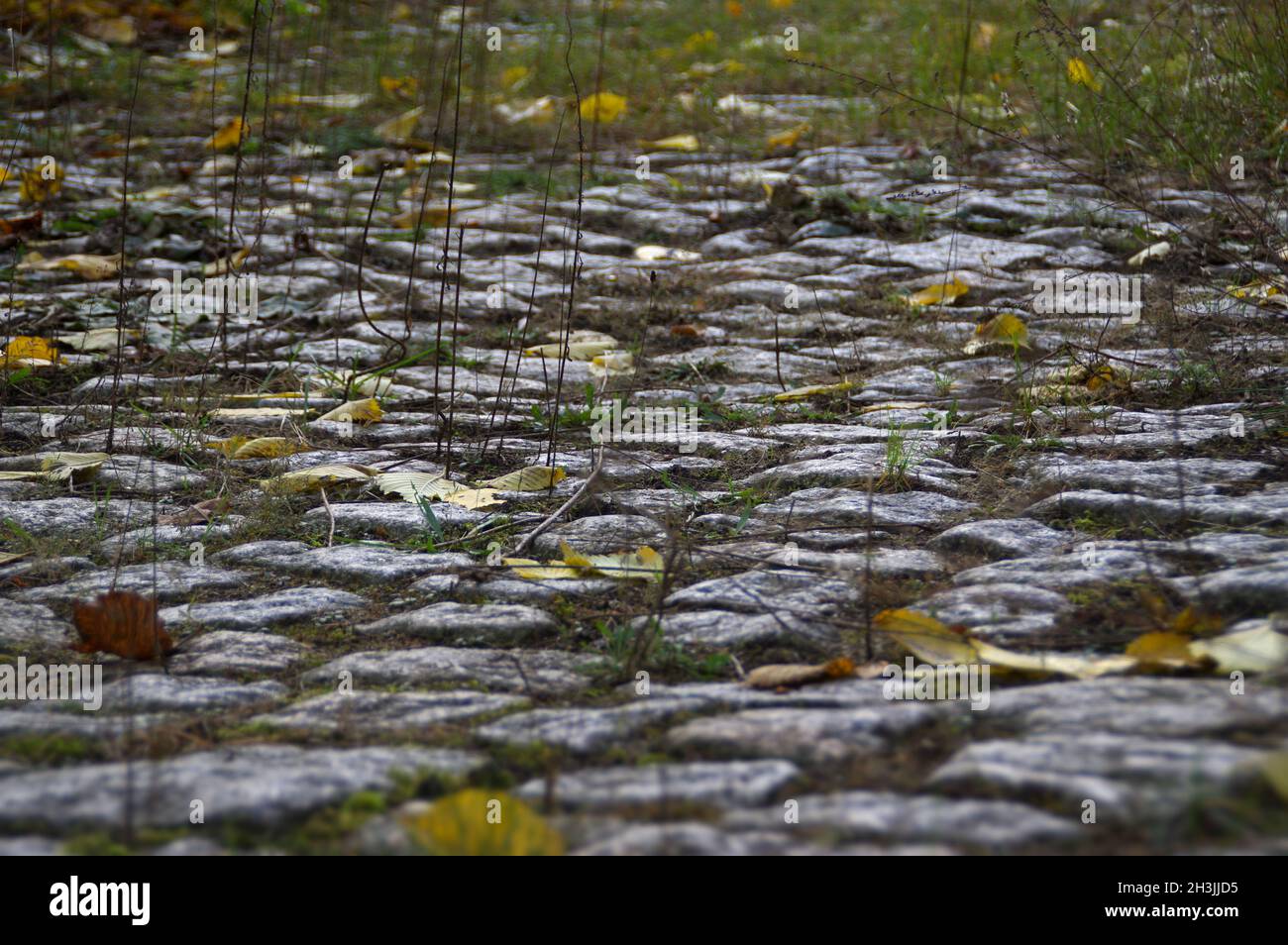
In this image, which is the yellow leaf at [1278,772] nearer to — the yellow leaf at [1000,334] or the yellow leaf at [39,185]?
the yellow leaf at [1000,334]

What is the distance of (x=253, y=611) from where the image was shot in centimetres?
210

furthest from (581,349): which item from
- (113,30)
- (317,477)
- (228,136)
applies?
(113,30)

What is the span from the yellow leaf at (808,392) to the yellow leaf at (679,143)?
3544 mm

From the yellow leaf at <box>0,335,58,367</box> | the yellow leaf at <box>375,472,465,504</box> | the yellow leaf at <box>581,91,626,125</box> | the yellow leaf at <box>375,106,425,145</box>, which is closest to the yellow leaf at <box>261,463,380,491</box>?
the yellow leaf at <box>375,472,465,504</box>

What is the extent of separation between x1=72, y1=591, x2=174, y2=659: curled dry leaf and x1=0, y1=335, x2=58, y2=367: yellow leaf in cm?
192

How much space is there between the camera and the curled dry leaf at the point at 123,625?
188 centimetres

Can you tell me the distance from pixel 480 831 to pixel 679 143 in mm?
5776

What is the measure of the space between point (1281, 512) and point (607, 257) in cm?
320

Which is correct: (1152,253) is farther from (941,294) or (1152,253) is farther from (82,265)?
(82,265)

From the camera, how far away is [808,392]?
11.2 feet

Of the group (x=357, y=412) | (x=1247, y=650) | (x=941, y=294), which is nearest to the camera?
(x=1247, y=650)

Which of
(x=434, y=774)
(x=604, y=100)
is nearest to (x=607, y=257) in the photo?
(x=604, y=100)
